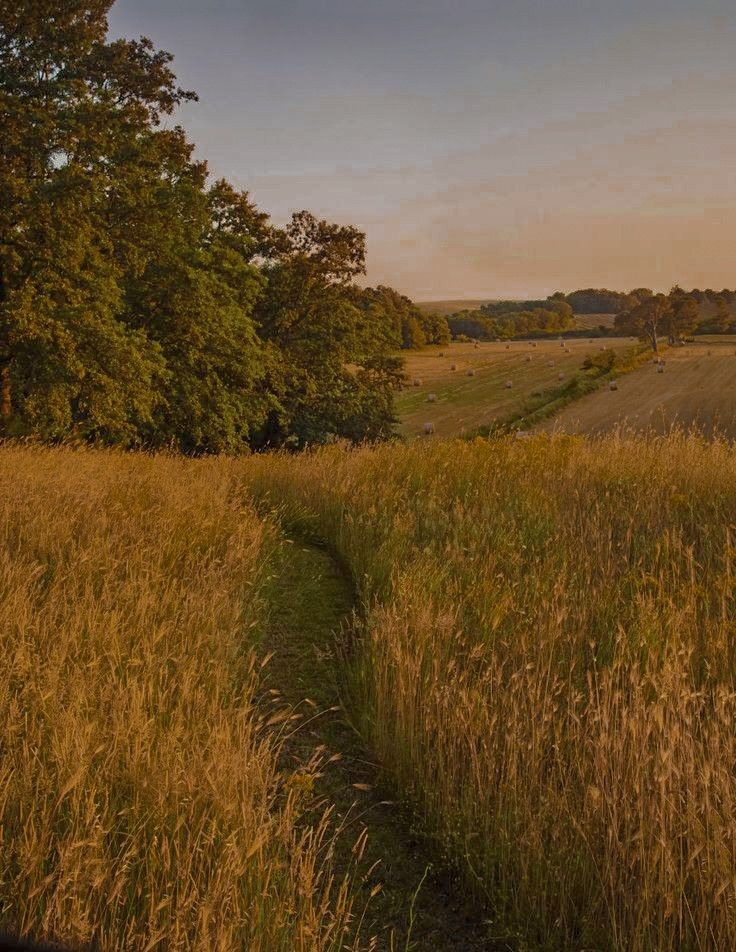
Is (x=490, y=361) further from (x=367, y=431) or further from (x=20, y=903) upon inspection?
(x=20, y=903)

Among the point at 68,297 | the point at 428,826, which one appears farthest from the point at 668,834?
the point at 68,297

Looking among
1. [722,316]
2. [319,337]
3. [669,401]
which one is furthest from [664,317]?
[319,337]

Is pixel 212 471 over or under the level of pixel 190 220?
under

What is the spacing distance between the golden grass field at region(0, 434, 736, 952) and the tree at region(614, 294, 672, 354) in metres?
80.1

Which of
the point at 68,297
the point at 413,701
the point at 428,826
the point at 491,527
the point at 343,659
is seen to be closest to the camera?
the point at 428,826

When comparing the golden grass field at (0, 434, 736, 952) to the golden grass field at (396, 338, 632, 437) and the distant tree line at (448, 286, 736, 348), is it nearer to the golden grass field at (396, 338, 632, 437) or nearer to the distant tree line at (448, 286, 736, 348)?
the golden grass field at (396, 338, 632, 437)

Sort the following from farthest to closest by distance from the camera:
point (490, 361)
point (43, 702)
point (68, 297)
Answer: point (490, 361)
point (68, 297)
point (43, 702)

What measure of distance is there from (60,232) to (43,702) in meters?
16.0

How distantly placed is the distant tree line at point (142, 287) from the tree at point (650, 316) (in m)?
61.1

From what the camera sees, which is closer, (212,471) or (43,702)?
(43,702)

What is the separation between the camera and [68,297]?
53.3ft

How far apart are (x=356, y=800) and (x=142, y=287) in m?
19.4

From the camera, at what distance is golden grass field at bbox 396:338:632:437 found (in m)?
37.2

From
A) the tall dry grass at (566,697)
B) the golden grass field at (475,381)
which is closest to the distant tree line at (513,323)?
the golden grass field at (475,381)
